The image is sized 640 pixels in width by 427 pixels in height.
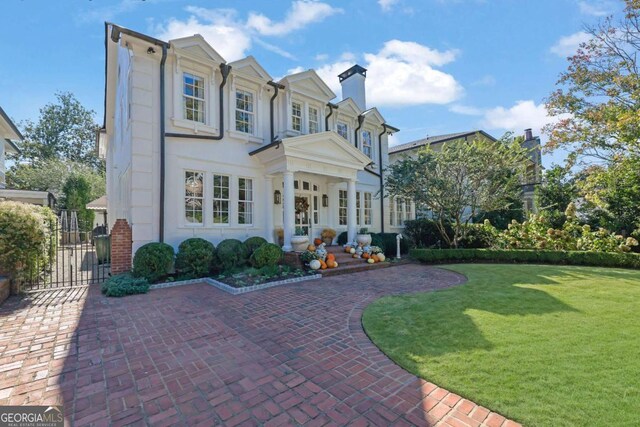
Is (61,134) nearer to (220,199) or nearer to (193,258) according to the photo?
(220,199)

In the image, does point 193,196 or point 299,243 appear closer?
point 193,196

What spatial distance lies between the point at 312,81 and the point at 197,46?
4735 mm

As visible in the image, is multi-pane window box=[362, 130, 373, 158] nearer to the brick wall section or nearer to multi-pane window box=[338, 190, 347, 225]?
multi-pane window box=[338, 190, 347, 225]

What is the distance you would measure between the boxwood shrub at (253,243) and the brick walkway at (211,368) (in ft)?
11.9

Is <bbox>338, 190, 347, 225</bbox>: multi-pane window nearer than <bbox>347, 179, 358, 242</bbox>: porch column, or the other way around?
<bbox>347, 179, 358, 242</bbox>: porch column

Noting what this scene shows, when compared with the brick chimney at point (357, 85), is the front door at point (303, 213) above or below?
below

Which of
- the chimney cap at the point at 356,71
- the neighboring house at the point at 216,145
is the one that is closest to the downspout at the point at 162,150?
the neighboring house at the point at 216,145

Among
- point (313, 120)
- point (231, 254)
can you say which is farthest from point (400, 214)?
point (231, 254)

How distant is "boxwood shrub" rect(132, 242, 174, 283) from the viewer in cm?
790

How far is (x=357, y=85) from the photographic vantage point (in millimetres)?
16281

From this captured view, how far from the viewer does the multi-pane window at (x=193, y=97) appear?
959 centimetres

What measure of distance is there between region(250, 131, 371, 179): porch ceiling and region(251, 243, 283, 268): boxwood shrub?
2811 millimetres

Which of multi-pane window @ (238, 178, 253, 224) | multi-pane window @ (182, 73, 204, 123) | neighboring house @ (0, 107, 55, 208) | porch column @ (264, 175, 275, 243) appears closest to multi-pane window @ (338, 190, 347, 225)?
porch column @ (264, 175, 275, 243)

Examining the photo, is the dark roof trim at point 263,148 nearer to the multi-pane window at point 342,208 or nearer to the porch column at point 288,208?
the porch column at point 288,208
